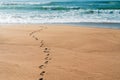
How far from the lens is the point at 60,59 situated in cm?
657

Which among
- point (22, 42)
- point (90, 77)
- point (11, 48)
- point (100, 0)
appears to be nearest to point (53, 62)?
point (90, 77)

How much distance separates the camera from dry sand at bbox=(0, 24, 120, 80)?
17.3 feet

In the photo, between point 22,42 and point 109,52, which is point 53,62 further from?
point 22,42

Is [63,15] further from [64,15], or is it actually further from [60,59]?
[60,59]

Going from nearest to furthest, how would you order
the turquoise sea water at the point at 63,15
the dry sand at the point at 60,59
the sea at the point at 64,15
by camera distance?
the dry sand at the point at 60,59
the sea at the point at 64,15
the turquoise sea water at the point at 63,15

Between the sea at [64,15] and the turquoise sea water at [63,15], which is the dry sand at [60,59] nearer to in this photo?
the sea at [64,15]

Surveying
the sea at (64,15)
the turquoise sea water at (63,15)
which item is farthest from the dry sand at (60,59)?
the turquoise sea water at (63,15)

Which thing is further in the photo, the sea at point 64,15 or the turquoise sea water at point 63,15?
the turquoise sea water at point 63,15

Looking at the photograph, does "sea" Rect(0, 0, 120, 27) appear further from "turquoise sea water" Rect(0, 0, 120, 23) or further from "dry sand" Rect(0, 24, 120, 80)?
"dry sand" Rect(0, 24, 120, 80)

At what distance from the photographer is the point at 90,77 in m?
5.16

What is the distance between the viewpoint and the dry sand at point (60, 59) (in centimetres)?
528

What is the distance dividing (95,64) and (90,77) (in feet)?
3.22

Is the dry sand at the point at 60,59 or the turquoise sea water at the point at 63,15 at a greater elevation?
the dry sand at the point at 60,59

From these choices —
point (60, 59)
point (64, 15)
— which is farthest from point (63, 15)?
point (60, 59)
